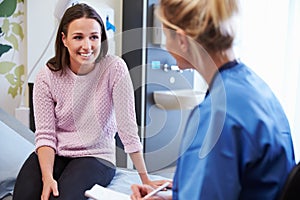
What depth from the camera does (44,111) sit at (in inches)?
54.2

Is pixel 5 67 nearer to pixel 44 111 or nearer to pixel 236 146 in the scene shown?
pixel 44 111

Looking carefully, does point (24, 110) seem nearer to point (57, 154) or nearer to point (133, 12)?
point (133, 12)

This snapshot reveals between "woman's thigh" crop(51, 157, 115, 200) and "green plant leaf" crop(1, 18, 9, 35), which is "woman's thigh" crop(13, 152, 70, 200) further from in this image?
"green plant leaf" crop(1, 18, 9, 35)

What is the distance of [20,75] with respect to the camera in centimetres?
250

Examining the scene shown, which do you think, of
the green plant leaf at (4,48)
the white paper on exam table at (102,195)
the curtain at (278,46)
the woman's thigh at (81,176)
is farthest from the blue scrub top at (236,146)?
the green plant leaf at (4,48)

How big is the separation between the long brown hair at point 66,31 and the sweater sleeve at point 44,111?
67 millimetres

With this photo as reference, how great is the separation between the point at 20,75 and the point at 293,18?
1.74m

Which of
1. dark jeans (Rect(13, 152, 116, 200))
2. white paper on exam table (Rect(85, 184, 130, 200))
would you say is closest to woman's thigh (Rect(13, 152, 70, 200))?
dark jeans (Rect(13, 152, 116, 200))

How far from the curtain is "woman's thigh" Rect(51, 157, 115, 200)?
1.07m

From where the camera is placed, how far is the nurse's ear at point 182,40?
0.73 m

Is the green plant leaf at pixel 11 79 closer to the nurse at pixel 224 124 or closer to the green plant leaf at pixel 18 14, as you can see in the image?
the green plant leaf at pixel 18 14

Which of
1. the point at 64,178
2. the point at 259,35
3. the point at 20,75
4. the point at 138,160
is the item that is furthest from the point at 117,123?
the point at 20,75

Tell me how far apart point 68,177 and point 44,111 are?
0.90ft

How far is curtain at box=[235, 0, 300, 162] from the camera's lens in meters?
2.03
